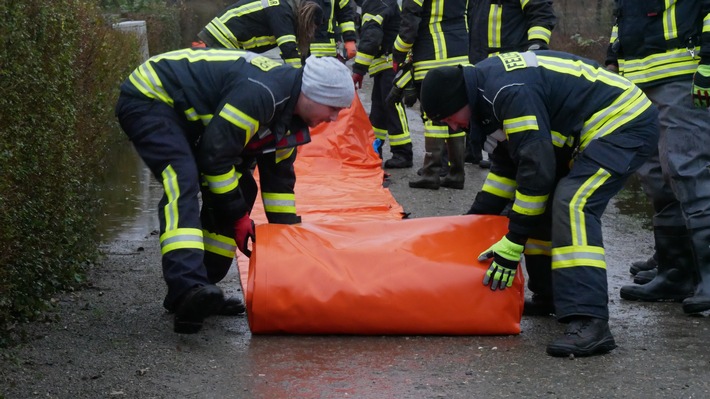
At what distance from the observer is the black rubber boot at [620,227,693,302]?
5.44m

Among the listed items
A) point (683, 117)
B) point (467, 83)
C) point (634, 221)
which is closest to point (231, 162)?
point (467, 83)

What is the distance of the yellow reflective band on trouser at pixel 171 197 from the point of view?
4.54 m

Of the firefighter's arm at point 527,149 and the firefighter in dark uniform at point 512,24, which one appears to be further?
the firefighter in dark uniform at point 512,24

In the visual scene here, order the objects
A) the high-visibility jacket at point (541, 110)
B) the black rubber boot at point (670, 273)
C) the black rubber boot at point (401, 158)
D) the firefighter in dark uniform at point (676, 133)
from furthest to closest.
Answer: the black rubber boot at point (401, 158)
the black rubber boot at point (670, 273)
the firefighter in dark uniform at point (676, 133)
the high-visibility jacket at point (541, 110)

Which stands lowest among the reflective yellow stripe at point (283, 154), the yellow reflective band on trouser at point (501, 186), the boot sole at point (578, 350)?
the boot sole at point (578, 350)

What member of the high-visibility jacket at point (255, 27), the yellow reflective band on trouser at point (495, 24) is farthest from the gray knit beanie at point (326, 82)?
the high-visibility jacket at point (255, 27)

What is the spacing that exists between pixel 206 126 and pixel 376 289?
1.07 m

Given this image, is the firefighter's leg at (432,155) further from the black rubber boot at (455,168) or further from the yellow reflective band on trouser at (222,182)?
the yellow reflective band on trouser at (222,182)

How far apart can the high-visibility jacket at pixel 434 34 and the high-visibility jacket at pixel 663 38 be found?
293cm

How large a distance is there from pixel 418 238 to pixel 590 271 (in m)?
0.79

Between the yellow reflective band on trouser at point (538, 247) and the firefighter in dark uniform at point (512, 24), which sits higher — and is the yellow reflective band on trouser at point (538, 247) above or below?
below

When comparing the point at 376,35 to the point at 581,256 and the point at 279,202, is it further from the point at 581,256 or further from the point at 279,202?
the point at 581,256

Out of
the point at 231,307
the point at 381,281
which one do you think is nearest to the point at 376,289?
the point at 381,281

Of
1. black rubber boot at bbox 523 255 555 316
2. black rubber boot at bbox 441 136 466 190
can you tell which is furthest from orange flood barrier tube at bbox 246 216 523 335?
black rubber boot at bbox 441 136 466 190
